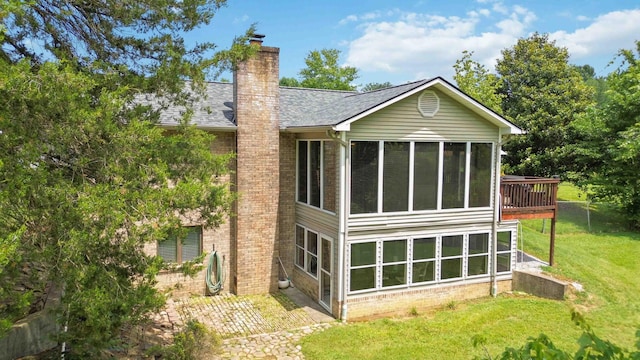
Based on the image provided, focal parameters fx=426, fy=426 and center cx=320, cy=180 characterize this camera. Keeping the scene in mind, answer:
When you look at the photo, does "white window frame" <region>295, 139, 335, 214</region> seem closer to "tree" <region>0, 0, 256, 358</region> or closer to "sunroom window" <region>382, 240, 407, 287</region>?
"sunroom window" <region>382, 240, 407, 287</region>

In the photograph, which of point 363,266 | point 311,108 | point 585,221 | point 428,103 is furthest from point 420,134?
point 585,221

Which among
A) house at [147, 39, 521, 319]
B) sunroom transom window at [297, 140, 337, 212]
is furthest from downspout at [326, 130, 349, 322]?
sunroom transom window at [297, 140, 337, 212]

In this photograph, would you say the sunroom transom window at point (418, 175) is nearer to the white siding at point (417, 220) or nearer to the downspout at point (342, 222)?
the white siding at point (417, 220)

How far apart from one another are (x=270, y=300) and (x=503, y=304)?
21.8 ft

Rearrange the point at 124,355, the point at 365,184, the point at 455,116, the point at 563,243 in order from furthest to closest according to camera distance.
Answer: the point at 563,243, the point at 455,116, the point at 365,184, the point at 124,355

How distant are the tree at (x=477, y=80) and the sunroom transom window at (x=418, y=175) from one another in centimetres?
1363

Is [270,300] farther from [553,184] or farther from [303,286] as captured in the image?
[553,184]

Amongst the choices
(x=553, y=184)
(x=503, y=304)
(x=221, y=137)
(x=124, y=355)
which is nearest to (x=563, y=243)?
(x=553, y=184)

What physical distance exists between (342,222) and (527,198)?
640cm

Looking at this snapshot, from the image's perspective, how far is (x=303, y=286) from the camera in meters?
13.1

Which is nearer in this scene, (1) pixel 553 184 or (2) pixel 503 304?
(2) pixel 503 304

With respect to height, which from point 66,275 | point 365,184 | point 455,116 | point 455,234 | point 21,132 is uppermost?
point 455,116

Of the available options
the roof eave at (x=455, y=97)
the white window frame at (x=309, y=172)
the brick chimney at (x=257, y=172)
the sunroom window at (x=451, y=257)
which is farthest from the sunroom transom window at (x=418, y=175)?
the brick chimney at (x=257, y=172)

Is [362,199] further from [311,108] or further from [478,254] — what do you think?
[311,108]
